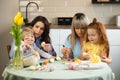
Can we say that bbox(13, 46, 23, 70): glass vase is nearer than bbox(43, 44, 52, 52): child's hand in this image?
Yes

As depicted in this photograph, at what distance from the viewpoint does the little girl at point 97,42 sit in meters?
2.99

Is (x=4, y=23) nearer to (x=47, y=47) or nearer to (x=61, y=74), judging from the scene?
(x=47, y=47)

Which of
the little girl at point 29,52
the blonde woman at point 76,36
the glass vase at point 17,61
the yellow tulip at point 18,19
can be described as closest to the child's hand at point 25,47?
the little girl at point 29,52

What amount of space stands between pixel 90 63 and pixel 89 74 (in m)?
0.38

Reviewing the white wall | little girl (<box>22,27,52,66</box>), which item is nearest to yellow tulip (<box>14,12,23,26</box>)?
little girl (<box>22,27,52,66</box>)

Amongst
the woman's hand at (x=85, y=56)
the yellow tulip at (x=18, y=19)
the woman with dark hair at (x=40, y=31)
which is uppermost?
the yellow tulip at (x=18, y=19)

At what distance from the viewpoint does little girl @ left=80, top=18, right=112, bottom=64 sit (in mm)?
2986

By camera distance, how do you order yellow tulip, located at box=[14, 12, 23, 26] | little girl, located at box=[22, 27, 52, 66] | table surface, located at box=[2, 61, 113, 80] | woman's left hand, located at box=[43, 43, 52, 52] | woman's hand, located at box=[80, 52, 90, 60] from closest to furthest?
table surface, located at box=[2, 61, 113, 80] → yellow tulip, located at box=[14, 12, 23, 26] → little girl, located at box=[22, 27, 52, 66] → woman's hand, located at box=[80, 52, 90, 60] → woman's left hand, located at box=[43, 43, 52, 52]

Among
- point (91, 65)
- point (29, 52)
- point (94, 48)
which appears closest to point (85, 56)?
point (94, 48)

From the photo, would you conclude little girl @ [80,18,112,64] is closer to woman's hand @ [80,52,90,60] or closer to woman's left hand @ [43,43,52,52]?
woman's hand @ [80,52,90,60]

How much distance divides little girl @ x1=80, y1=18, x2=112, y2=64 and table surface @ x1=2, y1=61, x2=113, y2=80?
0.38m

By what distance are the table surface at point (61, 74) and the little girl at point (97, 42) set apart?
379mm

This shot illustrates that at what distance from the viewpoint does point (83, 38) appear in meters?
3.22

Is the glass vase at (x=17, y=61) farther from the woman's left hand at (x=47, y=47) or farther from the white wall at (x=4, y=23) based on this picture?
the white wall at (x=4, y=23)
